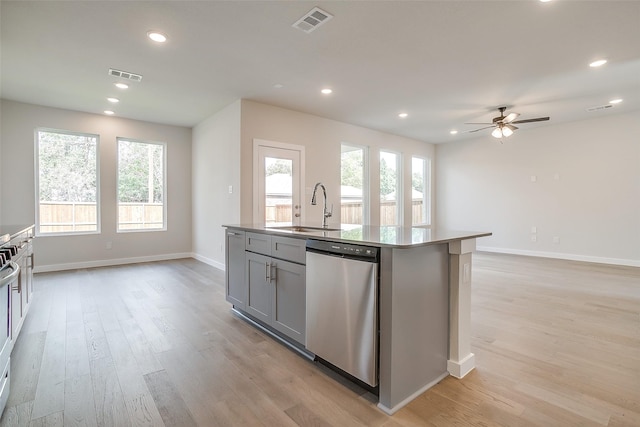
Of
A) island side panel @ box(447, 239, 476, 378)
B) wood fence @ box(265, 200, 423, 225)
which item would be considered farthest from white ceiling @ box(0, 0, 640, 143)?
island side panel @ box(447, 239, 476, 378)

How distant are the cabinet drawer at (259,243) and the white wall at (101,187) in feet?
13.5

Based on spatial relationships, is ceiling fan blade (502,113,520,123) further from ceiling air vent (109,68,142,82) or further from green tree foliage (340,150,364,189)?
ceiling air vent (109,68,142,82)

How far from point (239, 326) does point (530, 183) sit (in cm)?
684

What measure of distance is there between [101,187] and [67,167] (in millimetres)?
581

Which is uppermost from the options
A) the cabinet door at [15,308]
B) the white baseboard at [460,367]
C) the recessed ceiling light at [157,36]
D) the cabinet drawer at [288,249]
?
the recessed ceiling light at [157,36]

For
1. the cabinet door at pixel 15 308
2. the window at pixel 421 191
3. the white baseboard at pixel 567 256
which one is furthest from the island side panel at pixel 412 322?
the window at pixel 421 191

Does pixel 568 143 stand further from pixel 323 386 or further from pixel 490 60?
pixel 323 386

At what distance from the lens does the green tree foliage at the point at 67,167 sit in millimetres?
5102

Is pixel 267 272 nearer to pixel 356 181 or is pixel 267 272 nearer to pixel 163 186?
pixel 356 181

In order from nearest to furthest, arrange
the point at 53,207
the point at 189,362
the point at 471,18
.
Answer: the point at 189,362 → the point at 471,18 → the point at 53,207

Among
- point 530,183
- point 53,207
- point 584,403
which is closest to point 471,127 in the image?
point 530,183

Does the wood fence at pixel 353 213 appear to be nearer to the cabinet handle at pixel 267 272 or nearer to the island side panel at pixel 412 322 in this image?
the cabinet handle at pixel 267 272

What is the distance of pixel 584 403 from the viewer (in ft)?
5.75

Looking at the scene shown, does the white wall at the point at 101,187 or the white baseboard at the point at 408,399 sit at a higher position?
the white wall at the point at 101,187
